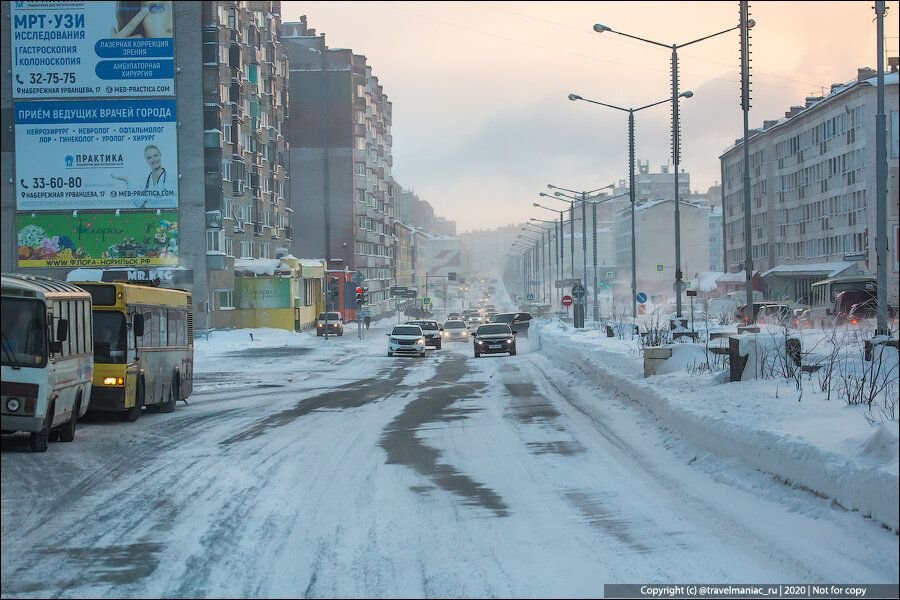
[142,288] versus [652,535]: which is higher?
[142,288]

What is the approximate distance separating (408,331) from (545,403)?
30.8 metres

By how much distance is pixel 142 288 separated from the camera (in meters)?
21.8

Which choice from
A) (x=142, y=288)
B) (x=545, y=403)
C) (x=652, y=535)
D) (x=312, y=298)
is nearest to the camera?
(x=652, y=535)

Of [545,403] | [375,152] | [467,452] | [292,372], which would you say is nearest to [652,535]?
[467,452]

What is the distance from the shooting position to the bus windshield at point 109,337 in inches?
789

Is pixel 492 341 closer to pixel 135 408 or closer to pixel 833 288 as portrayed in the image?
pixel 833 288

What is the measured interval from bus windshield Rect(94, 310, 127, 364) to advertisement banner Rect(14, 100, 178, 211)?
30.5 metres

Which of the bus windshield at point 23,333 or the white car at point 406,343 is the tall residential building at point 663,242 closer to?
the white car at point 406,343

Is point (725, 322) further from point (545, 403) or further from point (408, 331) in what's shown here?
point (545, 403)

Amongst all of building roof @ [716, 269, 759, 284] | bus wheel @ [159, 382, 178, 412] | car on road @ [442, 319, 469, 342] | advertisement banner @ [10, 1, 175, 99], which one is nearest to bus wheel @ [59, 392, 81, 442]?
bus wheel @ [159, 382, 178, 412]

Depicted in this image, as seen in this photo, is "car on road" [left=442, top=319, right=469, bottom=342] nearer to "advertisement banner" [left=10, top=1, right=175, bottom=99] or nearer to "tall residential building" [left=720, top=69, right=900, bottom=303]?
"tall residential building" [left=720, top=69, right=900, bottom=303]

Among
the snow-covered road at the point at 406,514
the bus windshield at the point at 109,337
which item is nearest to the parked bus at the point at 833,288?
the snow-covered road at the point at 406,514

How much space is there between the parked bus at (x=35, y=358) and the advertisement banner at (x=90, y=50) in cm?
3414

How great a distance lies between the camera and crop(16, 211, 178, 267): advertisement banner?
56219 mm
